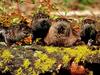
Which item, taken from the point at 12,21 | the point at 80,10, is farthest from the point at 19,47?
the point at 80,10

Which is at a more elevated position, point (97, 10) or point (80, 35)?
point (80, 35)

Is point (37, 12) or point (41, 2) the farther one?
point (41, 2)

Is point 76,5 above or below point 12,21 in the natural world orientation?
below

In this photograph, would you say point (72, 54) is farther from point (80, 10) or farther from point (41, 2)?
point (80, 10)

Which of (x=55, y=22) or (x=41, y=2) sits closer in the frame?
(x=55, y=22)

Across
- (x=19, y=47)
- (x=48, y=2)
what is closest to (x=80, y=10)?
(x=48, y=2)

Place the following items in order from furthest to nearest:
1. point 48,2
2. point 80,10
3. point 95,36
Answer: point 80,10 → point 48,2 → point 95,36

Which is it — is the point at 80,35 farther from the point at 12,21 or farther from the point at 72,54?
the point at 12,21

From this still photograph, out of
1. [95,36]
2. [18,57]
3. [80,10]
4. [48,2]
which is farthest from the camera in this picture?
[80,10]

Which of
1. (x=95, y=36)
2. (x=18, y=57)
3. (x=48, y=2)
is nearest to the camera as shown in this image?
(x=18, y=57)
